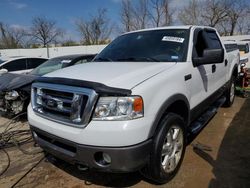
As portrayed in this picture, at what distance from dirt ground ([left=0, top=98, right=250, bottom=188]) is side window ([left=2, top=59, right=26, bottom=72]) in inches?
231

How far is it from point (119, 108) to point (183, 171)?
1523mm

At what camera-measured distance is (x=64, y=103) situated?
275cm

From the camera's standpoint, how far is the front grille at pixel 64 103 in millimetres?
2539

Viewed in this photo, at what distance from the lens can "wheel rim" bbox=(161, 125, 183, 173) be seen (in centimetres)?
303

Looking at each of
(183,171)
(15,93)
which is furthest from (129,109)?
(15,93)

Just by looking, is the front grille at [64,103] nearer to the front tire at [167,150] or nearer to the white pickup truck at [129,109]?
the white pickup truck at [129,109]

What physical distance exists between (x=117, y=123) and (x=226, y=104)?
15.6ft

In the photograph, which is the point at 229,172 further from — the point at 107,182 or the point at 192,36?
the point at 192,36

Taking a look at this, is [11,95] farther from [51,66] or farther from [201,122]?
[201,122]

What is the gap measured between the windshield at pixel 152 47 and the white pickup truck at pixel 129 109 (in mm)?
15

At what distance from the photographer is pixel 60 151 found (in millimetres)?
2840

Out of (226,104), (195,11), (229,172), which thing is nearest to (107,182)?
(229,172)

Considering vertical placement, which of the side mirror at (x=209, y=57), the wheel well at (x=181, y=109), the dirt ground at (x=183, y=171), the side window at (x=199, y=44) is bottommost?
the dirt ground at (x=183, y=171)

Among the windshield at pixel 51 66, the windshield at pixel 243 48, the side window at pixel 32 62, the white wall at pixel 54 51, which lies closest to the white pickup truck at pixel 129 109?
the windshield at pixel 51 66
